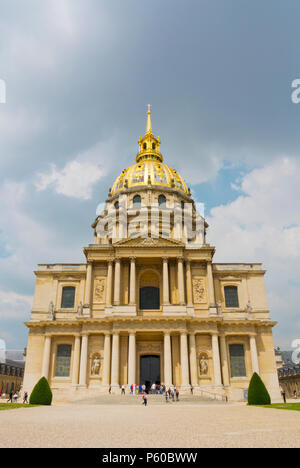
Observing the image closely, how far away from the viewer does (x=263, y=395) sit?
2275cm

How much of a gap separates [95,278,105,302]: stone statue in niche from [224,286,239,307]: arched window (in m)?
13.3

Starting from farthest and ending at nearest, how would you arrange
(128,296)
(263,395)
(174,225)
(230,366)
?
(174,225) < (128,296) < (230,366) < (263,395)

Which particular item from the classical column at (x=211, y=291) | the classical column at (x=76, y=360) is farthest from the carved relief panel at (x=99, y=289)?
the classical column at (x=211, y=291)

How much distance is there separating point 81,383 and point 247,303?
1846 centimetres

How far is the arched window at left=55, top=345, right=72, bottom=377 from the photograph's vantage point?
118 feet

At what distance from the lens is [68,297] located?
39469 mm

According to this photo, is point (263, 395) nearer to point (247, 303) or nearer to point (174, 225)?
point (247, 303)

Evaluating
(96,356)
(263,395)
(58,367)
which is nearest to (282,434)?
(263,395)

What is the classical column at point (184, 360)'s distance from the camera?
32781 millimetres

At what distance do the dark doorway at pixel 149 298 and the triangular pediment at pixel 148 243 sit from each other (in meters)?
5.51

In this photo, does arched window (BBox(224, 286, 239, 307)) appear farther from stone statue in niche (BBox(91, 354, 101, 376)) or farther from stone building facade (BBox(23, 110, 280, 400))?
stone statue in niche (BBox(91, 354, 101, 376))

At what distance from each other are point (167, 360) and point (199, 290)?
830 cm

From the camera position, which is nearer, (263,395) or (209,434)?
(209,434)

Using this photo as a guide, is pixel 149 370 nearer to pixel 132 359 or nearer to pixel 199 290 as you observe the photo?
pixel 132 359
